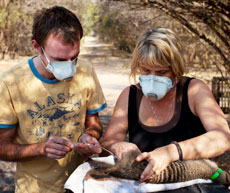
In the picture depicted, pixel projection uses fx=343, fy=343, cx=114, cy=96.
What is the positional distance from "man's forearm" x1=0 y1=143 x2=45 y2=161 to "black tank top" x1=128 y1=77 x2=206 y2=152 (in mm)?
625

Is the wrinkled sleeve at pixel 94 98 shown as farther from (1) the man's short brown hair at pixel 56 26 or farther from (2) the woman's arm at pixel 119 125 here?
(1) the man's short brown hair at pixel 56 26

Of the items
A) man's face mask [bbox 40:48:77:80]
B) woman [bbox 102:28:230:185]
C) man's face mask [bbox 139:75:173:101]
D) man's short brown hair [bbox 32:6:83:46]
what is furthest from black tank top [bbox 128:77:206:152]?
man's short brown hair [bbox 32:6:83:46]

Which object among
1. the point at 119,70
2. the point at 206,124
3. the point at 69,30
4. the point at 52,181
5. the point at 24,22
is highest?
the point at 69,30

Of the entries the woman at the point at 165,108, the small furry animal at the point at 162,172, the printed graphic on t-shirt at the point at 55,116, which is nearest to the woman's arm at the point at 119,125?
the woman at the point at 165,108

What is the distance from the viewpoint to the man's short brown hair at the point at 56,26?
210 cm

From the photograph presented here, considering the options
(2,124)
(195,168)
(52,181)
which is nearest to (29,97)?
(2,124)

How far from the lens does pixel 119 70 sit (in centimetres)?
1797

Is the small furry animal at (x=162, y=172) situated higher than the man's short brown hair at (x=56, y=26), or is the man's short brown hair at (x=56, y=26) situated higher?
the man's short brown hair at (x=56, y=26)

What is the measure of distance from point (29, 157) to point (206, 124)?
1.07 meters

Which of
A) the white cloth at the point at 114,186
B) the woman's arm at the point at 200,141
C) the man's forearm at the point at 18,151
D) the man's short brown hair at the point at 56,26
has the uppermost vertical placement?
the man's short brown hair at the point at 56,26

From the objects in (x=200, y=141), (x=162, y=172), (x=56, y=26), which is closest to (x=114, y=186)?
(x=162, y=172)

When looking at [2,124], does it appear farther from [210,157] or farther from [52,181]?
[210,157]

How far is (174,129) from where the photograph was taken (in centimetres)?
213

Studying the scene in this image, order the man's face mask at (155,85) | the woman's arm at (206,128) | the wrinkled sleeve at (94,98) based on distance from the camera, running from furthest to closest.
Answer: the wrinkled sleeve at (94,98) < the man's face mask at (155,85) < the woman's arm at (206,128)
